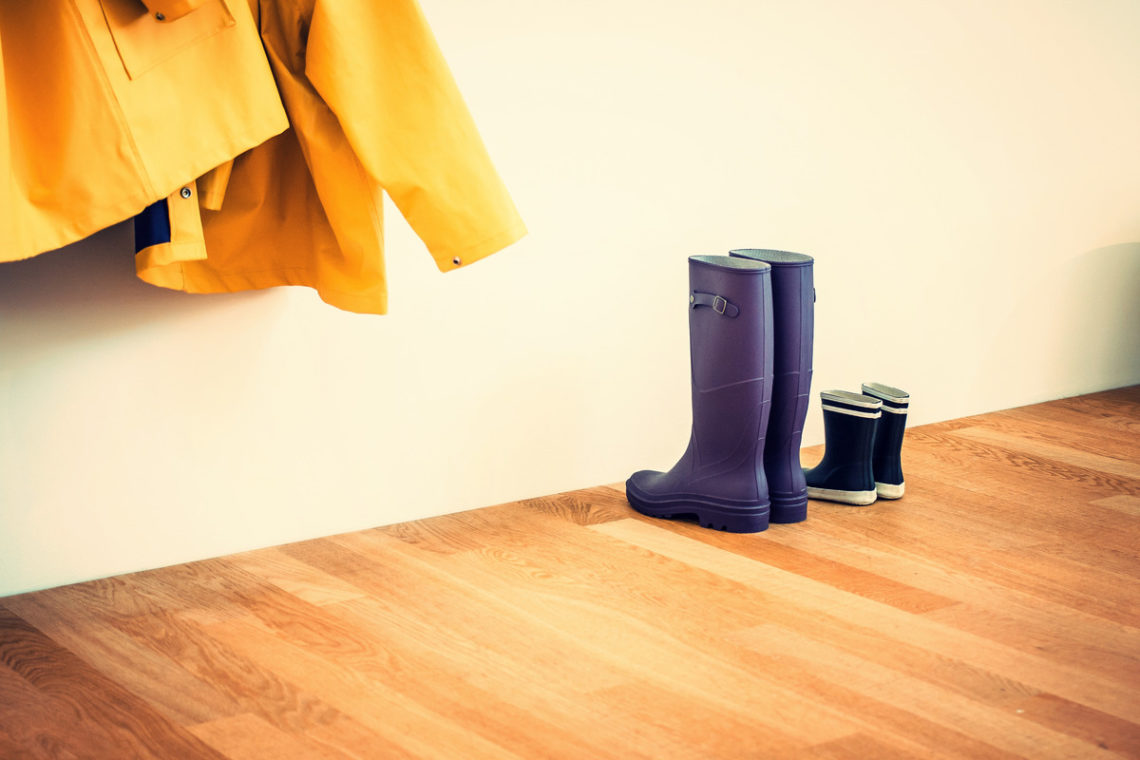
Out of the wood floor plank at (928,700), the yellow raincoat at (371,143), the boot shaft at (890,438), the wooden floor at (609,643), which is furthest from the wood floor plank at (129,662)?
the boot shaft at (890,438)

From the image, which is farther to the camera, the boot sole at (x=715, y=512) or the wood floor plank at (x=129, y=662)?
the boot sole at (x=715, y=512)

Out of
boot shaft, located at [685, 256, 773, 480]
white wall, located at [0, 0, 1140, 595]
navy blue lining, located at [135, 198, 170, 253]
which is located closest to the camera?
navy blue lining, located at [135, 198, 170, 253]

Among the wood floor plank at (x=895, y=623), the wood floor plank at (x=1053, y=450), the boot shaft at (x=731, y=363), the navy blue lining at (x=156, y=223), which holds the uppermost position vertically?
the navy blue lining at (x=156, y=223)

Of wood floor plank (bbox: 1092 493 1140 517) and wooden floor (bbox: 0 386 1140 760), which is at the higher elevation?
wooden floor (bbox: 0 386 1140 760)

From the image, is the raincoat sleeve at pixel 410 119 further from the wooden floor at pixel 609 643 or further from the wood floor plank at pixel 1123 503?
the wood floor plank at pixel 1123 503

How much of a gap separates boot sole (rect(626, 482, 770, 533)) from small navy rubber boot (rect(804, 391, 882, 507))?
22 cm

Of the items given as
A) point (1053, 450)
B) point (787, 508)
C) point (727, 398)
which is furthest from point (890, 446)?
point (1053, 450)

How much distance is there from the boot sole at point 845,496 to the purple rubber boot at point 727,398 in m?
0.21

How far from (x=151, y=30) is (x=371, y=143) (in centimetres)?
27

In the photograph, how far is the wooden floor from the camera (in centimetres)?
125

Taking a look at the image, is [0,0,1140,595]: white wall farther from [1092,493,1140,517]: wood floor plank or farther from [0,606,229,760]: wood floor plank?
[1092,493,1140,517]: wood floor plank

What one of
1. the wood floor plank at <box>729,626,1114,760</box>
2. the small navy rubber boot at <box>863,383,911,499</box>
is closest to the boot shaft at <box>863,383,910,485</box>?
the small navy rubber boot at <box>863,383,911,499</box>

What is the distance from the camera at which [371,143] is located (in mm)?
1360

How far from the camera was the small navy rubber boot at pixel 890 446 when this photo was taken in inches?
84.0
